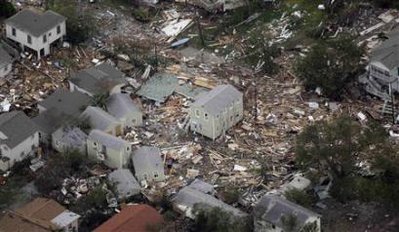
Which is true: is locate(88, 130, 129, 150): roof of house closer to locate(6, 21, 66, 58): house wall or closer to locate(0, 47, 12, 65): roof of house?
locate(0, 47, 12, 65): roof of house

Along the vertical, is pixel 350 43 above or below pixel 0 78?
above

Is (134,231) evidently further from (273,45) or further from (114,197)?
(273,45)

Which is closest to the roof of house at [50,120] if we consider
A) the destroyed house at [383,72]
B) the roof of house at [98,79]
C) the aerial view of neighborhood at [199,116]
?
the aerial view of neighborhood at [199,116]

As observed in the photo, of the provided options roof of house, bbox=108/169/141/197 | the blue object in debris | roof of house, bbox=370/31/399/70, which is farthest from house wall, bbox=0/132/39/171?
roof of house, bbox=370/31/399/70

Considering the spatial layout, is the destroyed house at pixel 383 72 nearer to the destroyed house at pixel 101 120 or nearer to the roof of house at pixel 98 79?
the roof of house at pixel 98 79

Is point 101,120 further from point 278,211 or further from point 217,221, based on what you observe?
point 278,211

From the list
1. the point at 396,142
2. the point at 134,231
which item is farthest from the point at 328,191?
the point at 134,231

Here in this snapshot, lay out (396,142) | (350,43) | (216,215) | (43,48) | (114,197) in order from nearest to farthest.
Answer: (216,215) → (114,197) → (396,142) → (350,43) → (43,48)
